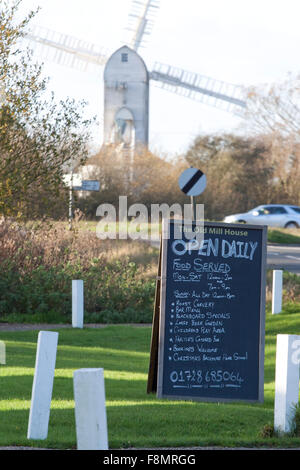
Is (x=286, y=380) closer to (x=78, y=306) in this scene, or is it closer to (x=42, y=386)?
(x=42, y=386)

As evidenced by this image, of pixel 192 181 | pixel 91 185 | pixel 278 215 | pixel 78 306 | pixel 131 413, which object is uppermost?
pixel 278 215

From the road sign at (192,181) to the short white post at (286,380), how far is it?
1563cm

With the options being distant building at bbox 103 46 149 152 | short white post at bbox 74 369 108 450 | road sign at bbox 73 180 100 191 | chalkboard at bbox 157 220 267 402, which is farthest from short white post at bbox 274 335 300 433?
distant building at bbox 103 46 149 152

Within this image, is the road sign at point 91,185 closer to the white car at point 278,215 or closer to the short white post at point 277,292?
the short white post at point 277,292

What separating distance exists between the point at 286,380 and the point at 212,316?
2.08 metres

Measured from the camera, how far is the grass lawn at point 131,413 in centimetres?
681

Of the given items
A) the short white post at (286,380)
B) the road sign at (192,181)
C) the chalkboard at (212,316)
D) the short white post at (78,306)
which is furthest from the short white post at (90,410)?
the road sign at (192,181)

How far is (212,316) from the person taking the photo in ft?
29.7

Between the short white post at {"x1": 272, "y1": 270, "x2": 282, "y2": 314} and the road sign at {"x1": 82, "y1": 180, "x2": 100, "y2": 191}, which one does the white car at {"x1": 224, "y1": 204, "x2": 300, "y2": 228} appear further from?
the short white post at {"x1": 272, "y1": 270, "x2": 282, "y2": 314}

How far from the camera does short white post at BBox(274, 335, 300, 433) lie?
7.02 meters

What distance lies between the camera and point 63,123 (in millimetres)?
18250

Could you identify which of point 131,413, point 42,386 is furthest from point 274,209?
point 42,386
